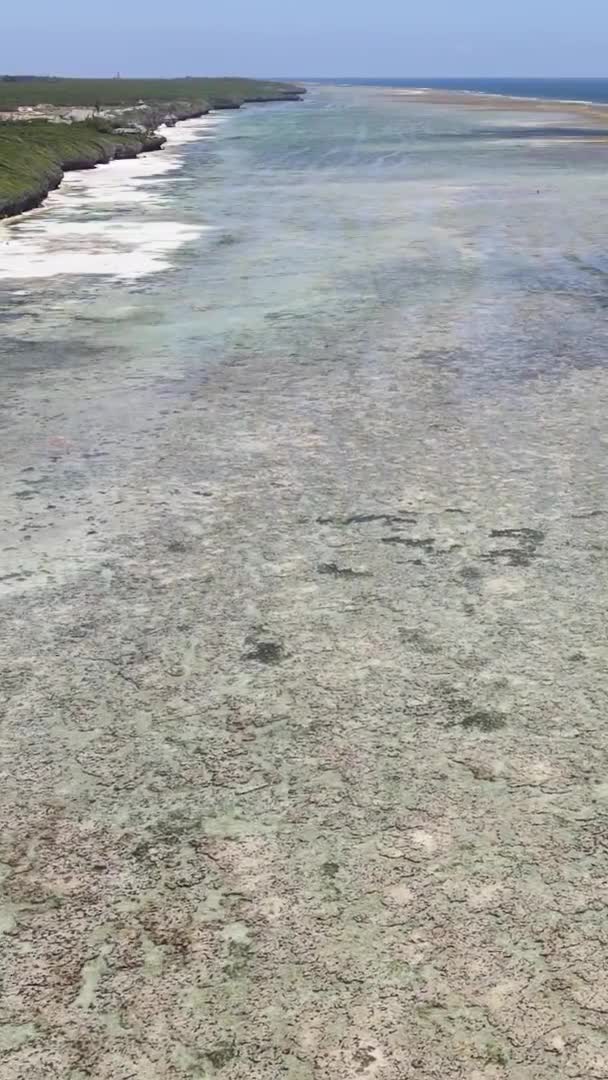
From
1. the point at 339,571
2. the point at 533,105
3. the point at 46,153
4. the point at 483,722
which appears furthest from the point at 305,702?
the point at 533,105

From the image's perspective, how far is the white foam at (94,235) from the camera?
14320 millimetres

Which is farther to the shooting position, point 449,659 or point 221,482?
point 221,482

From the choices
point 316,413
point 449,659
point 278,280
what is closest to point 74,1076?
point 449,659

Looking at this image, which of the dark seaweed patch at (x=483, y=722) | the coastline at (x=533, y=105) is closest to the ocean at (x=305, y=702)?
the dark seaweed patch at (x=483, y=722)

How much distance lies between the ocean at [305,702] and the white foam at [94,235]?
4.39 meters

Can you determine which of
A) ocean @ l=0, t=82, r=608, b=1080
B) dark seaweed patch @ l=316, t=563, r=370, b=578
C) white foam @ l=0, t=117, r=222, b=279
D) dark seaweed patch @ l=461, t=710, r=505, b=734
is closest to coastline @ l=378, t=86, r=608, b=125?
white foam @ l=0, t=117, r=222, b=279

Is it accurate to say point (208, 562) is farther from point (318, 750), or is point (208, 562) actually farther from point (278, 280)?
point (278, 280)

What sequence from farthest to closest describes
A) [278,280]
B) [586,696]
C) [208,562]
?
[278,280], [208,562], [586,696]

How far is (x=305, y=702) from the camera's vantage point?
13.4 feet

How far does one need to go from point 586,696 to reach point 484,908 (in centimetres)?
129

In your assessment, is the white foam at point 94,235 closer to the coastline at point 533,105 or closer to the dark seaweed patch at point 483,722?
the dark seaweed patch at point 483,722

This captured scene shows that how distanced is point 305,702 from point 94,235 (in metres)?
14.8

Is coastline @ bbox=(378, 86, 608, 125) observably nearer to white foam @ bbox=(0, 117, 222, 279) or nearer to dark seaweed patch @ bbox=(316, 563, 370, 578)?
white foam @ bbox=(0, 117, 222, 279)

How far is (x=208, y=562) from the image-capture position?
209 inches
